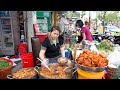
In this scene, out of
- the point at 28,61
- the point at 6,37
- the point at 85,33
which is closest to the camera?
the point at 28,61

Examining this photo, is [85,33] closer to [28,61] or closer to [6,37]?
[28,61]

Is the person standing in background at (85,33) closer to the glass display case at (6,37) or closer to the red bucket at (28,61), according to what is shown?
the red bucket at (28,61)

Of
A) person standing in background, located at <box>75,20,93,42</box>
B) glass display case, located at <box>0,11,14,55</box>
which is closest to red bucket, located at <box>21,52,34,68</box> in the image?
person standing in background, located at <box>75,20,93,42</box>

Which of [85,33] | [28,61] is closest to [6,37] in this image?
[28,61]

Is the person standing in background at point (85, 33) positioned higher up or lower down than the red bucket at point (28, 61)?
higher up

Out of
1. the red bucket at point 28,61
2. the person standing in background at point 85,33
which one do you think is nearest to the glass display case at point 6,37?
the red bucket at point 28,61

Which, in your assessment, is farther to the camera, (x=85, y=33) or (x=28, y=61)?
(x=85, y=33)

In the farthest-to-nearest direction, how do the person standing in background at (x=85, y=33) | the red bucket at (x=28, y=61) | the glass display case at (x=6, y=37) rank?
the glass display case at (x=6, y=37) < the person standing in background at (x=85, y=33) < the red bucket at (x=28, y=61)

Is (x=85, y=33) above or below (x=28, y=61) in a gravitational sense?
above

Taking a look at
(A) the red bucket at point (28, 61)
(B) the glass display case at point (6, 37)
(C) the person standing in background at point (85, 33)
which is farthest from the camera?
(B) the glass display case at point (6, 37)

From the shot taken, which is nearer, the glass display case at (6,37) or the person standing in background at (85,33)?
the person standing in background at (85,33)

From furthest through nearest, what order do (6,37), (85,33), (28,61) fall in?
(6,37), (85,33), (28,61)

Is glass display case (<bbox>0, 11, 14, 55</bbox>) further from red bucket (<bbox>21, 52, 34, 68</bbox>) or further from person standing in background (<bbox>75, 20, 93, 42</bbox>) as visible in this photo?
person standing in background (<bbox>75, 20, 93, 42</bbox>)
